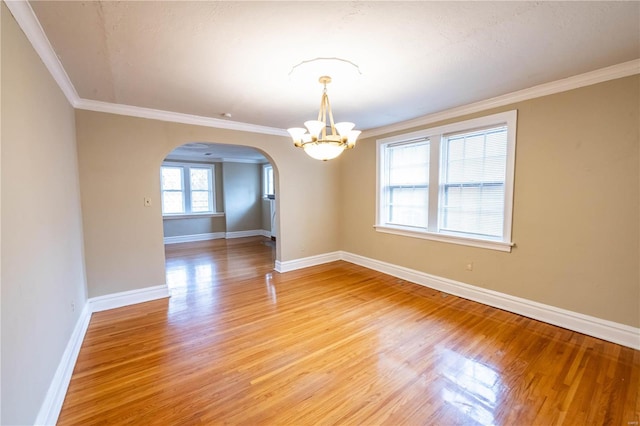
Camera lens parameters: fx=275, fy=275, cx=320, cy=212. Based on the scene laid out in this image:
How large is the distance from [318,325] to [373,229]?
2365mm

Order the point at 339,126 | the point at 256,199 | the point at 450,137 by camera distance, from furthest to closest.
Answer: the point at 256,199
the point at 450,137
the point at 339,126

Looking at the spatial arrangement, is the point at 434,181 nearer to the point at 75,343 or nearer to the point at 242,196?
the point at 75,343

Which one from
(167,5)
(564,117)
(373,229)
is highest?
(167,5)

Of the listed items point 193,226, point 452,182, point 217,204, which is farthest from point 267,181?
point 452,182

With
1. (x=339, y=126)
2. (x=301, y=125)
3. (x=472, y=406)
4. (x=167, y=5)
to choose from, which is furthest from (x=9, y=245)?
(x=301, y=125)

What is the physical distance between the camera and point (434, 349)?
A: 2.45 meters

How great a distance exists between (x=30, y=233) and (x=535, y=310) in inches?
171

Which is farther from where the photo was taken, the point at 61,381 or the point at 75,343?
the point at 75,343

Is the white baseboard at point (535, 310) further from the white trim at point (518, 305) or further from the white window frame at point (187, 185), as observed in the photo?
the white window frame at point (187, 185)

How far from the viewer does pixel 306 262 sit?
5102 mm

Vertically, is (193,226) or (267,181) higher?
(267,181)

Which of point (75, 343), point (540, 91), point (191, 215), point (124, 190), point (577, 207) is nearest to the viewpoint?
point (75, 343)

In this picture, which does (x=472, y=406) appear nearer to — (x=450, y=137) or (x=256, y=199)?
(x=450, y=137)

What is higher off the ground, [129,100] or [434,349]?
[129,100]
